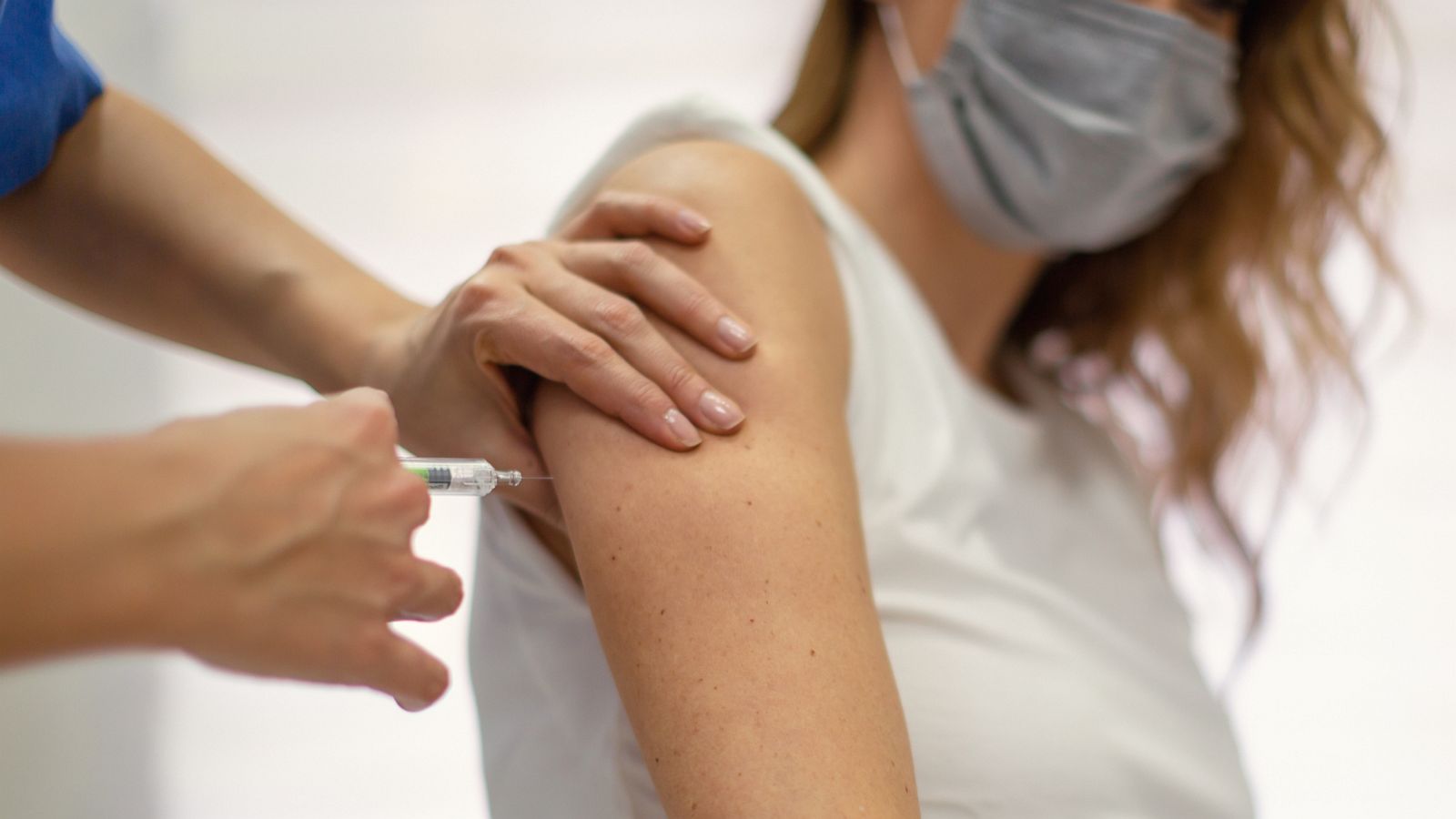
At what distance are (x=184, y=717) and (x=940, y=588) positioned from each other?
1400 mm

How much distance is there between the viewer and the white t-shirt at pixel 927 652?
32.3 inches

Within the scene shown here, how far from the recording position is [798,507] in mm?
670

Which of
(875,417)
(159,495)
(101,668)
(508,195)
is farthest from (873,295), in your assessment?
(101,668)

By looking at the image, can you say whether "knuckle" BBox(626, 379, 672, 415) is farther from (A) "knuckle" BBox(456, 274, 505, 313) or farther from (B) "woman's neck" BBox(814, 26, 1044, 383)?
(B) "woman's neck" BBox(814, 26, 1044, 383)

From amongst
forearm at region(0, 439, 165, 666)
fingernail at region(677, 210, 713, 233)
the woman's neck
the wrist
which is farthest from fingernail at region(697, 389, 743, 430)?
the woman's neck

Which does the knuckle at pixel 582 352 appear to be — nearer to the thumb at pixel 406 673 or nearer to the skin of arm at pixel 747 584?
the skin of arm at pixel 747 584

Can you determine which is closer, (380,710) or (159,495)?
(159,495)

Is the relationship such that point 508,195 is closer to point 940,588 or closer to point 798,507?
point 940,588

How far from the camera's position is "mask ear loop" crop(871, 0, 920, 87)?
1.14 m

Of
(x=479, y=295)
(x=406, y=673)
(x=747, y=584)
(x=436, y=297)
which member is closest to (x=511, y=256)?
(x=479, y=295)

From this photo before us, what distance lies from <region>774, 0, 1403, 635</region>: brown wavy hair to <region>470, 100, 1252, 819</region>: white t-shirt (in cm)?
36

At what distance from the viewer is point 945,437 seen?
3.26 feet

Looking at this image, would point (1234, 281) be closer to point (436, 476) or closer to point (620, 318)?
point (620, 318)

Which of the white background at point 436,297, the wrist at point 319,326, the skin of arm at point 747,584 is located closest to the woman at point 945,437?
the skin of arm at point 747,584
